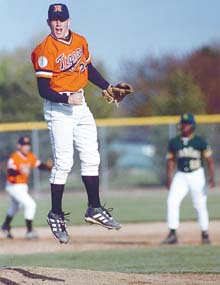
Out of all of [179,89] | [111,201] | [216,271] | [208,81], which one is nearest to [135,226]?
[111,201]

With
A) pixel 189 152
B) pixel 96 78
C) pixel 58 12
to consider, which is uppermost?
pixel 58 12

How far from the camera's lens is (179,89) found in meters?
30.3

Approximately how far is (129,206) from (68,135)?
13.6 m

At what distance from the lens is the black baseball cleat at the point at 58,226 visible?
7672 mm

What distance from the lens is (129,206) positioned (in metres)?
21.1

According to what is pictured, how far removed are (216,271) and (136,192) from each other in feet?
50.6

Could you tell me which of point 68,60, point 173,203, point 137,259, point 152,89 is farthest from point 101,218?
point 152,89

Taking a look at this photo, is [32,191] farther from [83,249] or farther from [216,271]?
[216,271]

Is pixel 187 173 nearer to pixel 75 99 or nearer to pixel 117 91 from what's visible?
pixel 117 91

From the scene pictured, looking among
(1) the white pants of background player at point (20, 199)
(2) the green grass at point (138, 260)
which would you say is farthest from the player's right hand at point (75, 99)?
(1) the white pants of background player at point (20, 199)

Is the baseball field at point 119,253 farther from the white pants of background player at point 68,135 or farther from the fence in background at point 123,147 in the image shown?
the fence in background at point 123,147

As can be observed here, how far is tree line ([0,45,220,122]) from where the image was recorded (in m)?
29.7

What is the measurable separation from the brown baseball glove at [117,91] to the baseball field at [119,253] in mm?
1803

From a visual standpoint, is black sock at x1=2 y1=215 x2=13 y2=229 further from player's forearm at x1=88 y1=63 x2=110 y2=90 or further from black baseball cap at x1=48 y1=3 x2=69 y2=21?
black baseball cap at x1=48 y1=3 x2=69 y2=21
